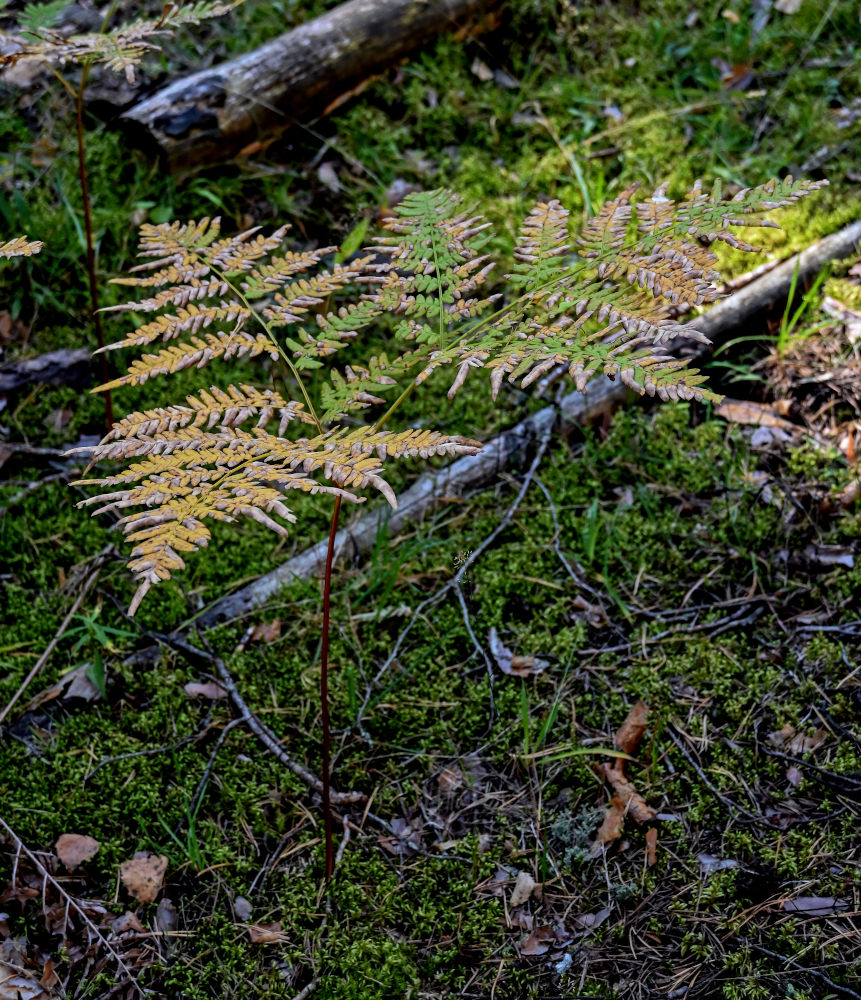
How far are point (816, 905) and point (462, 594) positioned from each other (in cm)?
144

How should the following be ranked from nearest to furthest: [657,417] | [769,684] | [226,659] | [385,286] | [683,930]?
[385,286] → [683,930] → [769,684] → [226,659] → [657,417]

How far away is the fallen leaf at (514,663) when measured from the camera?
2777 millimetres

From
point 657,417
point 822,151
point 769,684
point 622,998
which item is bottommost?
point 622,998

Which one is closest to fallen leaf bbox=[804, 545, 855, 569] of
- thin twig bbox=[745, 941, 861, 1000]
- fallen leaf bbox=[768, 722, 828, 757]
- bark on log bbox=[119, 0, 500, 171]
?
fallen leaf bbox=[768, 722, 828, 757]

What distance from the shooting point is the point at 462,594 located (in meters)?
Result: 3.00

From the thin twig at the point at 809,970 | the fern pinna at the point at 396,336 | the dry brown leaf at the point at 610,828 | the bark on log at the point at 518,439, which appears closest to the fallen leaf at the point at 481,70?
the bark on log at the point at 518,439

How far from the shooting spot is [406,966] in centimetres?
217

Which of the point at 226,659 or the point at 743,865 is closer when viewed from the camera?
the point at 743,865

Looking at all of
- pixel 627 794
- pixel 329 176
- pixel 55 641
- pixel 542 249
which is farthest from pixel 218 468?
pixel 329 176

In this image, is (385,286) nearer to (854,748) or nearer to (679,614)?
(679,614)

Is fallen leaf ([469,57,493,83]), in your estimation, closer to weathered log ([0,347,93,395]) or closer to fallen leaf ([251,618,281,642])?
weathered log ([0,347,93,395])

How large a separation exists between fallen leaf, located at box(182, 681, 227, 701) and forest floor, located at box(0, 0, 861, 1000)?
0.01 m

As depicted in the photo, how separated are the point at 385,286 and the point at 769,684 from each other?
179 centimetres

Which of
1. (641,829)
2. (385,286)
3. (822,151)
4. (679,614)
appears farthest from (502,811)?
(822,151)
